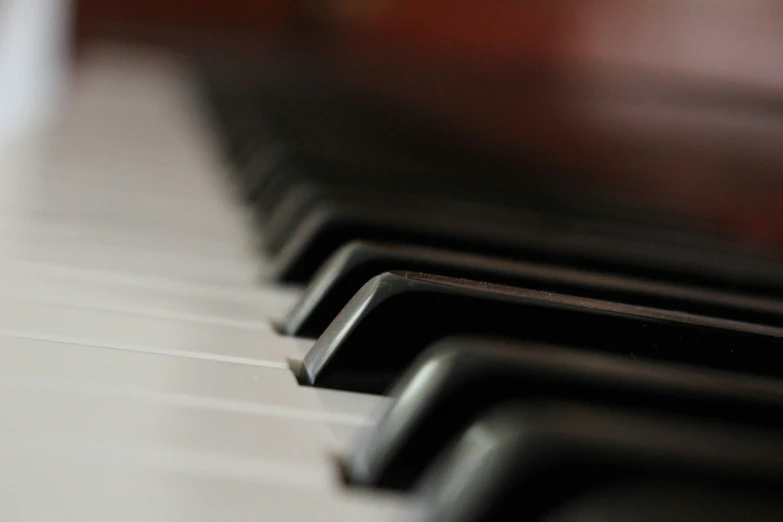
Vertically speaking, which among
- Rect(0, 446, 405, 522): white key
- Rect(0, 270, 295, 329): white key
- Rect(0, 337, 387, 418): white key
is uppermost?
Rect(0, 446, 405, 522): white key

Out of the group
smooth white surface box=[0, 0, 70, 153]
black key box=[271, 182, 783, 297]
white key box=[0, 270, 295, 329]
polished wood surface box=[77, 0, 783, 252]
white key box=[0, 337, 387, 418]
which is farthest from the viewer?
smooth white surface box=[0, 0, 70, 153]

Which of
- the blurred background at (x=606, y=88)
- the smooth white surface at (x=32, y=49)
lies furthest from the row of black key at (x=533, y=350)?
the smooth white surface at (x=32, y=49)

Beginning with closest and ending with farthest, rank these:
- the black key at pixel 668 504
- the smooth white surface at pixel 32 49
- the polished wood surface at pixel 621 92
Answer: the black key at pixel 668 504, the polished wood surface at pixel 621 92, the smooth white surface at pixel 32 49

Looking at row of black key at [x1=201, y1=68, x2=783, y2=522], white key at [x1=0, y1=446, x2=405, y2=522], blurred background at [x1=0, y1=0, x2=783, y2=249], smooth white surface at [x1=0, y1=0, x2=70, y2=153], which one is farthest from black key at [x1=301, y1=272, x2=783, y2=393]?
smooth white surface at [x1=0, y1=0, x2=70, y2=153]

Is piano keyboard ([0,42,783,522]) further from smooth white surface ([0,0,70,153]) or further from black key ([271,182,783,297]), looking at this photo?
smooth white surface ([0,0,70,153])

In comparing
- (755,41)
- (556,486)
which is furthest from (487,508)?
(755,41)

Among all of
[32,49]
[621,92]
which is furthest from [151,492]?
[32,49]

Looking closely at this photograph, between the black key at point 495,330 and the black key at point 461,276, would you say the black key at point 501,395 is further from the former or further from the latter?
the black key at point 461,276

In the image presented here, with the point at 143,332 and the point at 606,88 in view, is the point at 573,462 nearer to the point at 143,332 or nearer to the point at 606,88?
the point at 143,332

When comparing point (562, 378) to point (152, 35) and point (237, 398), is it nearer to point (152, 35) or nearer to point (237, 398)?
point (237, 398)
